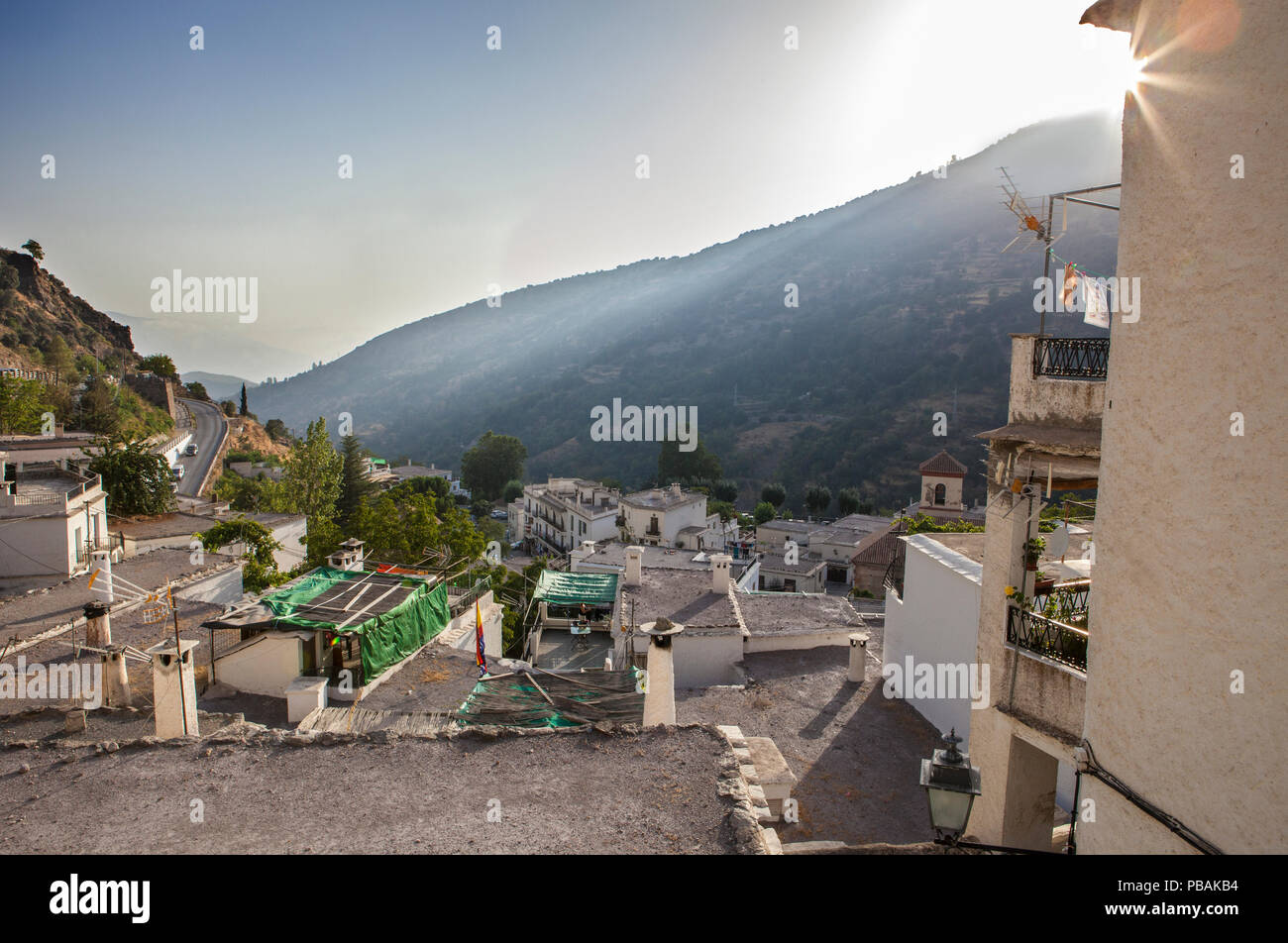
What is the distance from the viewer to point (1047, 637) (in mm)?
7031

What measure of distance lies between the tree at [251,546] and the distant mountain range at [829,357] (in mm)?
47949

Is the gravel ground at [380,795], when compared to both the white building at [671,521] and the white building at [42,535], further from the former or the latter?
the white building at [671,521]

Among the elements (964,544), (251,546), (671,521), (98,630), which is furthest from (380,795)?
(671,521)

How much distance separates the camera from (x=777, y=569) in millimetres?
44625

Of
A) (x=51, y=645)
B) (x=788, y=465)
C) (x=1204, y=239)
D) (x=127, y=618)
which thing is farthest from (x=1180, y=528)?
(x=788, y=465)

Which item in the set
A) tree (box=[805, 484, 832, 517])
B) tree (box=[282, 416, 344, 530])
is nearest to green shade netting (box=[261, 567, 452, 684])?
tree (box=[282, 416, 344, 530])

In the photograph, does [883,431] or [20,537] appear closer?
[20,537]

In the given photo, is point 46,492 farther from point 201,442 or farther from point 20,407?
point 201,442

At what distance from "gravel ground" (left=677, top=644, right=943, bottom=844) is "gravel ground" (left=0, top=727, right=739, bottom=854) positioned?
121 inches

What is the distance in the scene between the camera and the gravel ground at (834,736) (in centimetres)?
892

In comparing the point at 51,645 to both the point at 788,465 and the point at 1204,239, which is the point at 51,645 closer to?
the point at 1204,239

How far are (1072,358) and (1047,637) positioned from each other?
2.95 m
